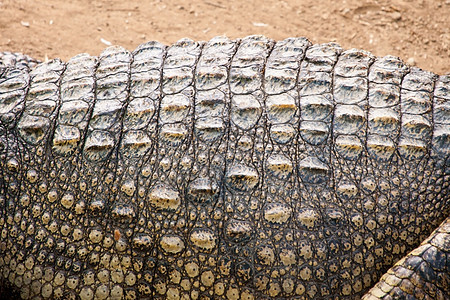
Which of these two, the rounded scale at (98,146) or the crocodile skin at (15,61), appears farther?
the crocodile skin at (15,61)

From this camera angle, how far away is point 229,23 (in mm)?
6129

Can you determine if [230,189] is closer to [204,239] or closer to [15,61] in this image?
[204,239]

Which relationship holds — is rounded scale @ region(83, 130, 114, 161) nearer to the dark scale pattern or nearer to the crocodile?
the crocodile

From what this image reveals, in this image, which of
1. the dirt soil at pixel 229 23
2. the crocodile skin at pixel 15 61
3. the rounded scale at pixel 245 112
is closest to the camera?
the rounded scale at pixel 245 112

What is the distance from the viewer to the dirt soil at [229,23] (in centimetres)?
574

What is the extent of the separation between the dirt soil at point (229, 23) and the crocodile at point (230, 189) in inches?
121

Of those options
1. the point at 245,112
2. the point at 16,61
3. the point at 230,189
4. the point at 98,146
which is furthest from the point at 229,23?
the point at 230,189

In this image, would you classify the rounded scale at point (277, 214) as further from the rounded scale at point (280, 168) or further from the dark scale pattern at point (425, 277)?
the dark scale pattern at point (425, 277)

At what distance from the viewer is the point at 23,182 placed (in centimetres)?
287

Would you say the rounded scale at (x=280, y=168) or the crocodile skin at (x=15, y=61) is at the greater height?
the crocodile skin at (x=15, y=61)

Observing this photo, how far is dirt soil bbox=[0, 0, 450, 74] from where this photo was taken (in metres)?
5.74

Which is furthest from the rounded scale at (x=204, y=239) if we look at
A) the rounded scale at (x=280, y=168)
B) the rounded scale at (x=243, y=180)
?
the rounded scale at (x=280, y=168)

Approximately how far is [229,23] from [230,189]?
392 cm

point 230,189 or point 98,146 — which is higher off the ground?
point 98,146
